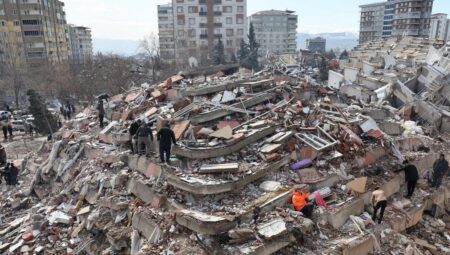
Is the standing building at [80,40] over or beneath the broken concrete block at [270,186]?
over

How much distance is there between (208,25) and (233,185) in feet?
145

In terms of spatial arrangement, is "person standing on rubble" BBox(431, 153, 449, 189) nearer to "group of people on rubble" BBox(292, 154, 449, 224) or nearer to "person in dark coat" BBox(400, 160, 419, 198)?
"group of people on rubble" BBox(292, 154, 449, 224)

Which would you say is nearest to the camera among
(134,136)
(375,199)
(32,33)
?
(375,199)

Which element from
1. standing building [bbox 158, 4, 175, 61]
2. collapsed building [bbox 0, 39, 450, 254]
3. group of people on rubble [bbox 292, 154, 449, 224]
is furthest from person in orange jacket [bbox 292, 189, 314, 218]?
standing building [bbox 158, 4, 175, 61]

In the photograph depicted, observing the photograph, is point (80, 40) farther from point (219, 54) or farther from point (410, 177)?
point (410, 177)

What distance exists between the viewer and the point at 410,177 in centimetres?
833

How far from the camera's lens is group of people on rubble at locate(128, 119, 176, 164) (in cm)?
788

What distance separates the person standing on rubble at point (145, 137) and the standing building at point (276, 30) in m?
59.1

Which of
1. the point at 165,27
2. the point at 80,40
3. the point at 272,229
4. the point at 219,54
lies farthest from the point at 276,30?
the point at 272,229

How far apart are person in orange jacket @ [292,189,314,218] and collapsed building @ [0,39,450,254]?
0.44ft

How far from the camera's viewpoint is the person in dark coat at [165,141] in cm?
782

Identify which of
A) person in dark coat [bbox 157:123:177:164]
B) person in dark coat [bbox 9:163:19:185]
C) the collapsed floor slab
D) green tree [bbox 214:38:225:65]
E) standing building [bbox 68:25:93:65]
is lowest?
person in dark coat [bbox 9:163:19:185]

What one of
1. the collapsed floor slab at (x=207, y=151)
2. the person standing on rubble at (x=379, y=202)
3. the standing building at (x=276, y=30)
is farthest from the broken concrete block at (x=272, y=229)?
the standing building at (x=276, y=30)

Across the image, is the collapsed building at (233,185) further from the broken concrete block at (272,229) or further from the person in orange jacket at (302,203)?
the person in orange jacket at (302,203)
